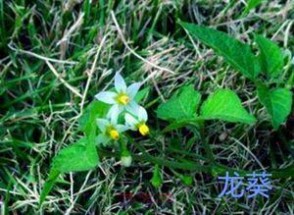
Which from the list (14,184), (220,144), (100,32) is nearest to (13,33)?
(100,32)

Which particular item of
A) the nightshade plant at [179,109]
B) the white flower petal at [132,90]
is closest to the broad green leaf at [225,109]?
the nightshade plant at [179,109]

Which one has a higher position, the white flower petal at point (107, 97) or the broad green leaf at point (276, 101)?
the white flower petal at point (107, 97)

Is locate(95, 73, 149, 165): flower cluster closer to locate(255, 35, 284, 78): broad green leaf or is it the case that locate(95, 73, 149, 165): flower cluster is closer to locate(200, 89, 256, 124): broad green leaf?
locate(200, 89, 256, 124): broad green leaf

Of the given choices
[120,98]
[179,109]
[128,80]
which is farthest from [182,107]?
[128,80]

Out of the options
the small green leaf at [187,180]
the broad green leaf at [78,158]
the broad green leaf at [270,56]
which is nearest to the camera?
the broad green leaf at [78,158]

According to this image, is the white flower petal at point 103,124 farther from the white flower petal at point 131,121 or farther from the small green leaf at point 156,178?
the small green leaf at point 156,178

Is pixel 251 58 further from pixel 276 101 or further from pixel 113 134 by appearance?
pixel 113 134

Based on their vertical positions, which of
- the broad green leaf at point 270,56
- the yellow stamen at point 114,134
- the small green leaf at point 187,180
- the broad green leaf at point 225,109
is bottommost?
the small green leaf at point 187,180
